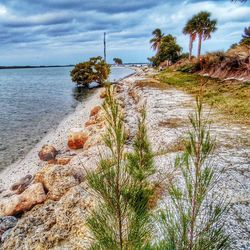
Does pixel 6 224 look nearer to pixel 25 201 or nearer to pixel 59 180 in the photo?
pixel 25 201

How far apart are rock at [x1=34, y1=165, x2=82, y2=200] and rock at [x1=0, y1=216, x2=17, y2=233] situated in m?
1.03

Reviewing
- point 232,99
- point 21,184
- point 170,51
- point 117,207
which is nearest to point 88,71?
point 170,51

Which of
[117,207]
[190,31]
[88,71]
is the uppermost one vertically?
[190,31]

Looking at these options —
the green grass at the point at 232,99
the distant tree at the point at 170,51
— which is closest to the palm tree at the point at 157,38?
the distant tree at the point at 170,51

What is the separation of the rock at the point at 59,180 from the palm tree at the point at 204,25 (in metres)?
50.9

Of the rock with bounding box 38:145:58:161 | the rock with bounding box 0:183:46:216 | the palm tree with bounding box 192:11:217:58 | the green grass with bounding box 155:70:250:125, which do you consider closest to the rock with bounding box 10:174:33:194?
the rock with bounding box 0:183:46:216

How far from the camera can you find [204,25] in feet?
175

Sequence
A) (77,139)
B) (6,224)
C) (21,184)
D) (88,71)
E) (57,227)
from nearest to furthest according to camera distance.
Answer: (57,227)
(6,224)
(21,184)
(77,139)
(88,71)

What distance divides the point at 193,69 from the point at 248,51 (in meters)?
10.9

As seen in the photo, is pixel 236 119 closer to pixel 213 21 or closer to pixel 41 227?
pixel 41 227

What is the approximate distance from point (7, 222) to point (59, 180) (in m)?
1.63

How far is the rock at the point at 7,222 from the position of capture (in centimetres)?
664

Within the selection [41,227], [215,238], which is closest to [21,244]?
[41,227]

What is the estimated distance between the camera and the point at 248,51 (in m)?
22.9
